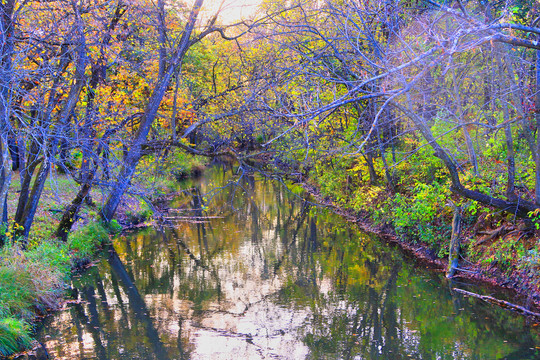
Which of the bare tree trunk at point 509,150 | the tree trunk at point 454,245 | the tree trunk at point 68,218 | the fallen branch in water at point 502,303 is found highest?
the bare tree trunk at point 509,150

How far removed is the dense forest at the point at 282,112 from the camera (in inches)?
360

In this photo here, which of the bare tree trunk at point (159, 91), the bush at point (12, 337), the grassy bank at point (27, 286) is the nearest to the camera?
the bush at point (12, 337)

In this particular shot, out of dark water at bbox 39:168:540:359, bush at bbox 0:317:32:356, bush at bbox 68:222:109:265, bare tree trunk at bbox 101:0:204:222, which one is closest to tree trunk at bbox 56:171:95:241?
bush at bbox 68:222:109:265

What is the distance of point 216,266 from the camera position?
13.4 meters

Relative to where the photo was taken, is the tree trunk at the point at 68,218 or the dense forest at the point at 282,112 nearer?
the dense forest at the point at 282,112

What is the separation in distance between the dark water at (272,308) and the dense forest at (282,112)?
1071 millimetres

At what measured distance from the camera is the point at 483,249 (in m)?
11.9

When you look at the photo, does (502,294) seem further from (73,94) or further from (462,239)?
(73,94)

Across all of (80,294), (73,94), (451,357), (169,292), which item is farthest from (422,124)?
(80,294)

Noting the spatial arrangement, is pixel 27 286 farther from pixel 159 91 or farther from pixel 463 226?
pixel 463 226

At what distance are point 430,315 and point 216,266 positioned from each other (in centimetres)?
617

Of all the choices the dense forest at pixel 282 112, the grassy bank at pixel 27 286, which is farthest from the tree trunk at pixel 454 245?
the grassy bank at pixel 27 286

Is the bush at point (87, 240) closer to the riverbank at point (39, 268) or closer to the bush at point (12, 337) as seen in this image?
the riverbank at point (39, 268)

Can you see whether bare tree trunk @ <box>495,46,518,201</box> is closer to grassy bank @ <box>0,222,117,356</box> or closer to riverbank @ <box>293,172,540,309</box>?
riverbank @ <box>293,172,540,309</box>
